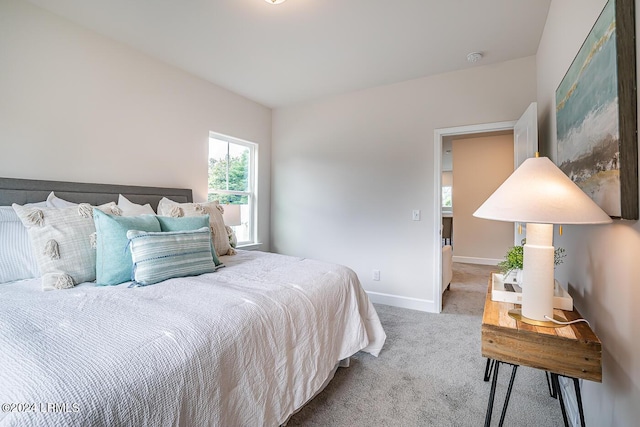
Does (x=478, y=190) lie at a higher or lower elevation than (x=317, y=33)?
A: lower

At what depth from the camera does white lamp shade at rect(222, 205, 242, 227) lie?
9.90 ft

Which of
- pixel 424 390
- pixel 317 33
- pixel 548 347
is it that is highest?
pixel 317 33

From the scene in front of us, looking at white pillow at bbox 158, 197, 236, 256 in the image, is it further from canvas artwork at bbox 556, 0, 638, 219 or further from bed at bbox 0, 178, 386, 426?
canvas artwork at bbox 556, 0, 638, 219

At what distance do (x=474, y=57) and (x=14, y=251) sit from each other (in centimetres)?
386

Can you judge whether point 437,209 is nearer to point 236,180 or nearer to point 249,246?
point 249,246

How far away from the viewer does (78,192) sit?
2211 mm

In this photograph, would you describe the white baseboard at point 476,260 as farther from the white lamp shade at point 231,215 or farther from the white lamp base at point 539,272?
the white lamp base at point 539,272

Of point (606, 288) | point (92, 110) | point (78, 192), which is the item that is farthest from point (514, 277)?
point (92, 110)

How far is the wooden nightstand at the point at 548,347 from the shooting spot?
3.28 ft

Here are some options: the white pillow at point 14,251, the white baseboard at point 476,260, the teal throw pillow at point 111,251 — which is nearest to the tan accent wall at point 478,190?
the white baseboard at point 476,260

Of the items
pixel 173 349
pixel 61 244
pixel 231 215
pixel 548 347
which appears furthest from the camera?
pixel 231 215

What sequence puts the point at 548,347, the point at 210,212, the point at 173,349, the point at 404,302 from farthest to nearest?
1. the point at 404,302
2. the point at 210,212
3. the point at 548,347
4. the point at 173,349

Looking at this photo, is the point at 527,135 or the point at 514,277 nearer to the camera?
the point at 514,277

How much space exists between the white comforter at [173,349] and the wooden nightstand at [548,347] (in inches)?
33.8
